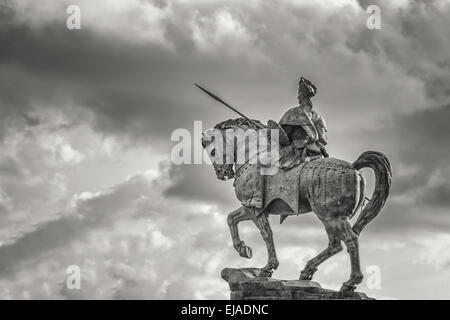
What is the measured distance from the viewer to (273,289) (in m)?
20.2

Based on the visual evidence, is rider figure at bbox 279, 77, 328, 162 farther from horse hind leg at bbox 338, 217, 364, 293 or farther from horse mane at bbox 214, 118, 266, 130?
horse hind leg at bbox 338, 217, 364, 293

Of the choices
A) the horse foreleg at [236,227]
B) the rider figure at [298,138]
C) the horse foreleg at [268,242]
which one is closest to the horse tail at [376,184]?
the rider figure at [298,138]

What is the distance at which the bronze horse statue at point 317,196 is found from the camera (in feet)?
64.2

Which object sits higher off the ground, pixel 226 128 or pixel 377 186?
pixel 226 128

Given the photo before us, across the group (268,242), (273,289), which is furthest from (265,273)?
(268,242)

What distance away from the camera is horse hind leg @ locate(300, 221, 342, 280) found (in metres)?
20.2

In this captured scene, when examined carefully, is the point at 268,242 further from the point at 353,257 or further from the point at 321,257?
the point at 353,257

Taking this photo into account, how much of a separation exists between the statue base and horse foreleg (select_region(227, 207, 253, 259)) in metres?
0.64

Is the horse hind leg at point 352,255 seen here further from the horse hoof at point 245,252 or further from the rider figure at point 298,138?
the horse hoof at point 245,252

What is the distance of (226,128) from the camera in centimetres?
2134
